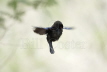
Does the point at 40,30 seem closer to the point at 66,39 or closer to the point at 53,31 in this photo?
the point at 53,31

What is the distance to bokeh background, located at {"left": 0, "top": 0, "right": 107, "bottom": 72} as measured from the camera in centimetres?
113

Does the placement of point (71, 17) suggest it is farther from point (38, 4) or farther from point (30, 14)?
point (38, 4)

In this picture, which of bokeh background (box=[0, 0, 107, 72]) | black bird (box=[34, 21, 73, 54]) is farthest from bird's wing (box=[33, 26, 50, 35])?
bokeh background (box=[0, 0, 107, 72])

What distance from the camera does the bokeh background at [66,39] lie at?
3.71ft

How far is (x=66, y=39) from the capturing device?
119cm

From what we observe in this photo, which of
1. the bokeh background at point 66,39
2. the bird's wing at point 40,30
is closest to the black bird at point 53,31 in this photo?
the bird's wing at point 40,30

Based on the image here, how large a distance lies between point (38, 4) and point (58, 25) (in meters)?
0.25

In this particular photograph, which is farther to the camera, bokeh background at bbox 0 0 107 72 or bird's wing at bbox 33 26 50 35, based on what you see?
bokeh background at bbox 0 0 107 72

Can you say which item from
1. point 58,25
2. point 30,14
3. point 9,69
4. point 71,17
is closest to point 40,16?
point 30,14

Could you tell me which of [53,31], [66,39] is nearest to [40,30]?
[53,31]

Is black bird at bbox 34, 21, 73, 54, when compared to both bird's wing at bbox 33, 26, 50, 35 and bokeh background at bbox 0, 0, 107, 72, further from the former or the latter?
bokeh background at bbox 0, 0, 107, 72

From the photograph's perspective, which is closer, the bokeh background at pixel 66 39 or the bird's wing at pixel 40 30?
the bird's wing at pixel 40 30

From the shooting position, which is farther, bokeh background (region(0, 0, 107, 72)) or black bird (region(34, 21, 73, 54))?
bokeh background (region(0, 0, 107, 72))

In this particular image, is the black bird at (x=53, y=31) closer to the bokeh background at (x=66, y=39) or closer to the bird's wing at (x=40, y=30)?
the bird's wing at (x=40, y=30)
